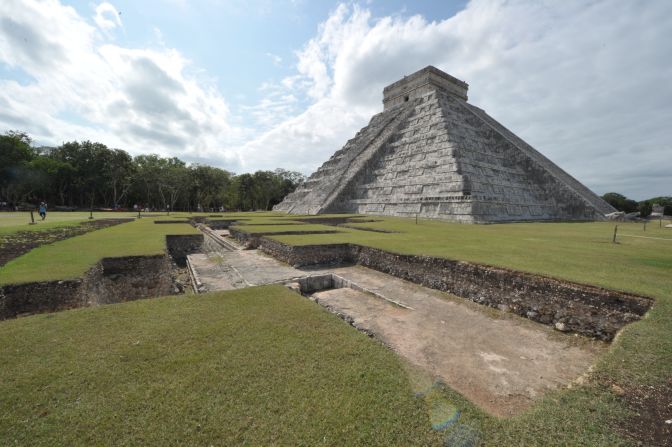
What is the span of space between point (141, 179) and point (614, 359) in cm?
5547

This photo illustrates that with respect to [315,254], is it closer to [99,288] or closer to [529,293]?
[99,288]

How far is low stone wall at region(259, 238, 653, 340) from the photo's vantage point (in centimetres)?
476

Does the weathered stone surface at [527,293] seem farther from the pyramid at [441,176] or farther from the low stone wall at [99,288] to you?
the pyramid at [441,176]

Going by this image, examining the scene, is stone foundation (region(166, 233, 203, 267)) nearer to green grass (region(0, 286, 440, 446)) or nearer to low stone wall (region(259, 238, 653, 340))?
low stone wall (region(259, 238, 653, 340))

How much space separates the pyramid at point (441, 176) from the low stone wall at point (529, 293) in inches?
514

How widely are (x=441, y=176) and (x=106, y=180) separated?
1956 inches

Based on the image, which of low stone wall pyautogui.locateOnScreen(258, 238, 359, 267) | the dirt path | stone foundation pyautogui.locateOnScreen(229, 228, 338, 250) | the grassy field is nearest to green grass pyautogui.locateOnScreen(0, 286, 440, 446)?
the grassy field

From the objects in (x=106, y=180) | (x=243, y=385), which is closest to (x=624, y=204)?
(x=243, y=385)

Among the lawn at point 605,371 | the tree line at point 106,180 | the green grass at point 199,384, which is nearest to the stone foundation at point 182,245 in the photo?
A: the green grass at point 199,384

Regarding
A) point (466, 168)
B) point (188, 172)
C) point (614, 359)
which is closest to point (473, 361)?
point (614, 359)

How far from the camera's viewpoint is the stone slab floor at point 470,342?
11.2 feet

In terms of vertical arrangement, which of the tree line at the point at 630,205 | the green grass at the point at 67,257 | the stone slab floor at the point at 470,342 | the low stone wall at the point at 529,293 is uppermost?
the tree line at the point at 630,205

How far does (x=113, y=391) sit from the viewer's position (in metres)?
2.54

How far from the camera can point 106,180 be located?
4638 centimetres
